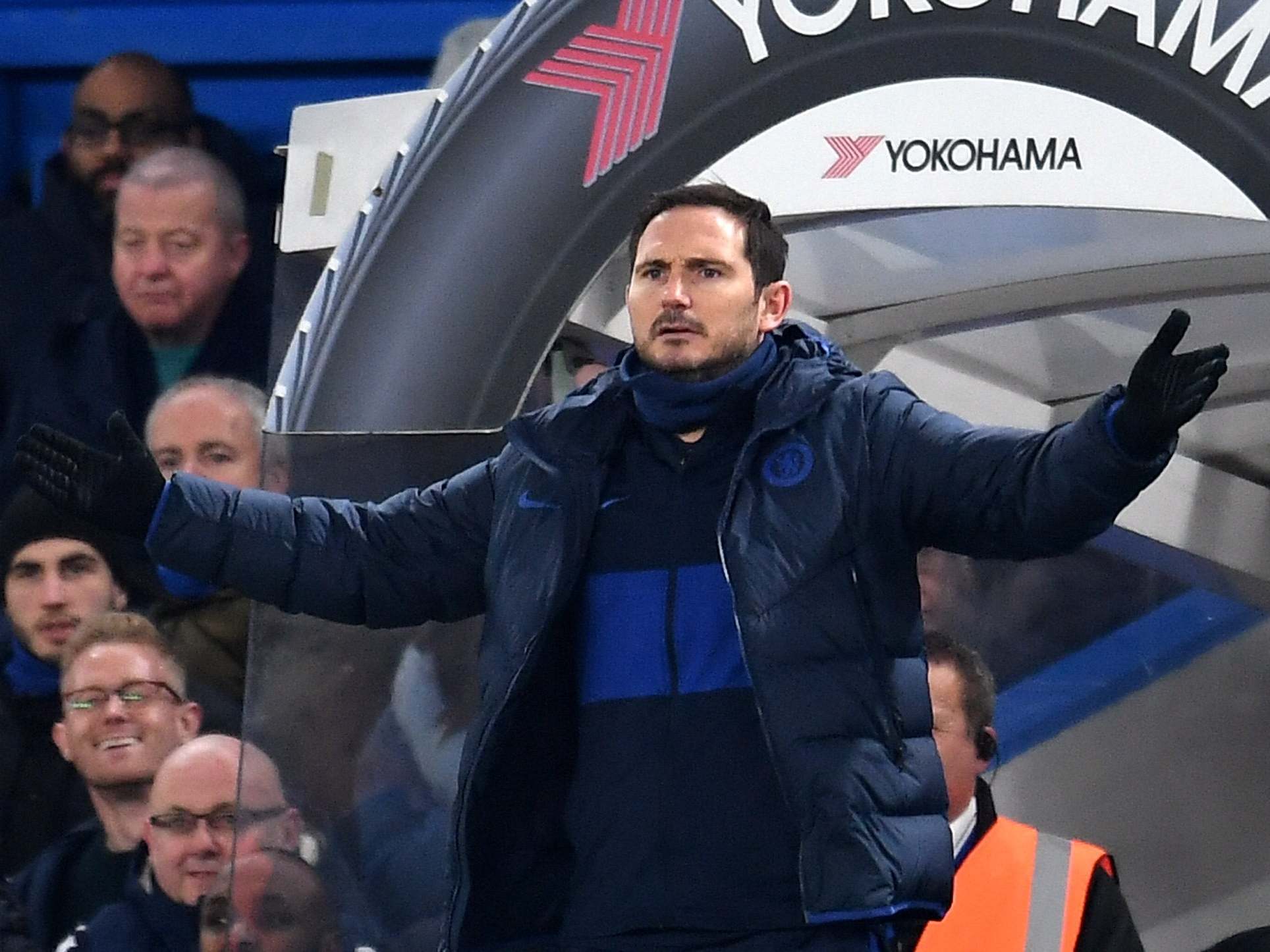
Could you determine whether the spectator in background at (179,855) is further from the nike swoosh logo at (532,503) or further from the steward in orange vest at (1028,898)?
the nike swoosh logo at (532,503)

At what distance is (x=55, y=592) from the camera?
4496 millimetres

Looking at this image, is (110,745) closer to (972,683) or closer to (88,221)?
(88,221)

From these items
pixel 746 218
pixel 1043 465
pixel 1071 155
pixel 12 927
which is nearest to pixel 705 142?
pixel 1071 155

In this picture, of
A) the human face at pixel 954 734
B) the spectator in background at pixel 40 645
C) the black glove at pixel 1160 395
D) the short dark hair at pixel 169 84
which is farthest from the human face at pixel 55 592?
the black glove at pixel 1160 395

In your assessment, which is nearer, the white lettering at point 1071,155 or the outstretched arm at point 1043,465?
the outstretched arm at point 1043,465

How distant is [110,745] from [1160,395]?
271 cm

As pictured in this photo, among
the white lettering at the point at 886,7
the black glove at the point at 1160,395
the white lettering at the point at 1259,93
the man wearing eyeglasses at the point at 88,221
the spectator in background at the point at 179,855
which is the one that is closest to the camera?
the black glove at the point at 1160,395

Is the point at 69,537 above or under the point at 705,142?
under

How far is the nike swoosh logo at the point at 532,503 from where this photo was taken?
2.24 meters

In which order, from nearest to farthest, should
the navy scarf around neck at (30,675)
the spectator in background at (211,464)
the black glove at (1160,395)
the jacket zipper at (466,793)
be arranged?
the black glove at (1160,395) < the jacket zipper at (466,793) < the spectator in background at (211,464) < the navy scarf around neck at (30,675)

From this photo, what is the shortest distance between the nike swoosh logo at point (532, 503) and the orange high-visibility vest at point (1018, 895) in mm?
1303

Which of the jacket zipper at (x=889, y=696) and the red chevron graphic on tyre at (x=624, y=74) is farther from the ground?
the red chevron graphic on tyre at (x=624, y=74)

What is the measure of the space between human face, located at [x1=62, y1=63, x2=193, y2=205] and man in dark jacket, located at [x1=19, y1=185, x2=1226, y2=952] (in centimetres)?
278

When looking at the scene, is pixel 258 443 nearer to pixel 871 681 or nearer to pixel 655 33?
pixel 655 33
